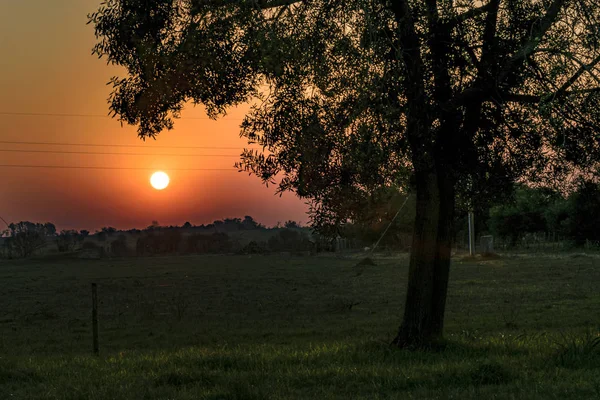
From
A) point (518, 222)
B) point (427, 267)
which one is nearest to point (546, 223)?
point (518, 222)

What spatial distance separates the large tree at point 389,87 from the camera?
1434cm

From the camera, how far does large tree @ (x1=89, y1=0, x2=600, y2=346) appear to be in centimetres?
1434

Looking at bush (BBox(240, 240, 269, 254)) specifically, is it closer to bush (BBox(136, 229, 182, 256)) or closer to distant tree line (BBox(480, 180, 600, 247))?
bush (BBox(136, 229, 182, 256))

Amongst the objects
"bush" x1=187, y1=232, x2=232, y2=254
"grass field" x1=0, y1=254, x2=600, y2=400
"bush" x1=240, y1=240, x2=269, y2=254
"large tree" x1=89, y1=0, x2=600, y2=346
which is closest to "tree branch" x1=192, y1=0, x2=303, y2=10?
"large tree" x1=89, y1=0, x2=600, y2=346

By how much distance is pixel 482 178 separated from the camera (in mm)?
17812

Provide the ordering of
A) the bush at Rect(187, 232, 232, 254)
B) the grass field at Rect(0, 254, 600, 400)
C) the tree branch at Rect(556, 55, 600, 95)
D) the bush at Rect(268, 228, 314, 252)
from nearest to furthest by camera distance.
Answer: the grass field at Rect(0, 254, 600, 400)
the tree branch at Rect(556, 55, 600, 95)
the bush at Rect(268, 228, 314, 252)
the bush at Rect(187, 232, 232, 254)

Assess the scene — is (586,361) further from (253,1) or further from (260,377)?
(253,1)

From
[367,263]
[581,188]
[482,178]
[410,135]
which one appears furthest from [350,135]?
[367,263]

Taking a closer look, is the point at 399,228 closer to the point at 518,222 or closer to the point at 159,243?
the point at 518,222

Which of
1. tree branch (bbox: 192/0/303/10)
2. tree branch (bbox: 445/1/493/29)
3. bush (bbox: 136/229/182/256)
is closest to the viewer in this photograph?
tree branch (bbox: 192/0/303/10)

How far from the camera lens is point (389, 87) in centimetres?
1404

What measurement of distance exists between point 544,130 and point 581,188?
99.9 inches

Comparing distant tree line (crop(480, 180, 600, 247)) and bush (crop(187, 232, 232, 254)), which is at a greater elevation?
distant tree line (crop(480, 180, 600, 247))

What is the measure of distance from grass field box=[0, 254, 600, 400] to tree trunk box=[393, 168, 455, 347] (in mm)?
623
